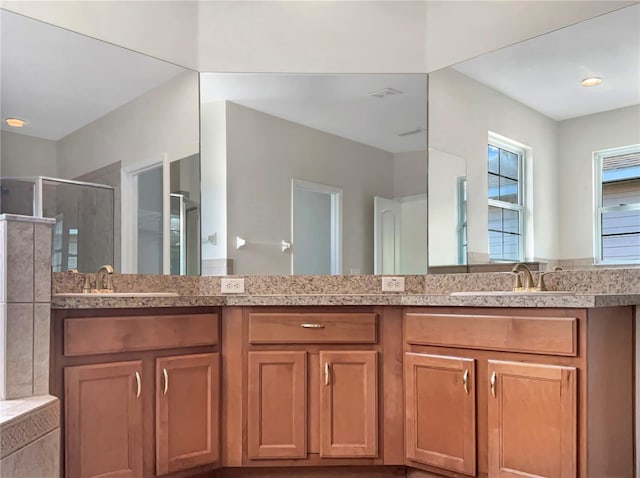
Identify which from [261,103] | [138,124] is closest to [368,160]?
[261,103]

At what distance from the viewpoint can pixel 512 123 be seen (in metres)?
2.63

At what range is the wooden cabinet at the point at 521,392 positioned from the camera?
6.13ft

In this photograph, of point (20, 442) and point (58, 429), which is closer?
point (20, 442)

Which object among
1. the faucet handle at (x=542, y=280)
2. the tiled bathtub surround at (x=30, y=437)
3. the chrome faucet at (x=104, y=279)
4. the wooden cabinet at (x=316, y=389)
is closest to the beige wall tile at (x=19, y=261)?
the tiled bathtub surround at (x=30, y=437)

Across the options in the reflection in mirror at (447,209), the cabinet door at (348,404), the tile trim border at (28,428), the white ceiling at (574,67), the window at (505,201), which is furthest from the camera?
the reflection in mirror at (447,209)

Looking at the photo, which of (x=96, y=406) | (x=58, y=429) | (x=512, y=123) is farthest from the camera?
(x=512, y=123)

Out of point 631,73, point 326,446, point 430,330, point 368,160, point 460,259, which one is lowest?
point 326,446

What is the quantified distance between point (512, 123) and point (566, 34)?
1.44 ft

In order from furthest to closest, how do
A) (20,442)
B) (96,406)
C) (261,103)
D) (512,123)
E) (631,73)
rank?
(261,103) → (512,123) → (631,73) → (96,406) → (20,442)

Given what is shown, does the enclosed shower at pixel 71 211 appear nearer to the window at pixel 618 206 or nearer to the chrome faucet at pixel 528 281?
the chrome faucet at pixel 528 281

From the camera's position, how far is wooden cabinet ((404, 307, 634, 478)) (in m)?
1.87

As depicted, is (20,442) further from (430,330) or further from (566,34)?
(566,34)

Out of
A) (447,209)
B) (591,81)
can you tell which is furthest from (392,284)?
(591,81)

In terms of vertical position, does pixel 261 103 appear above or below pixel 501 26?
below
